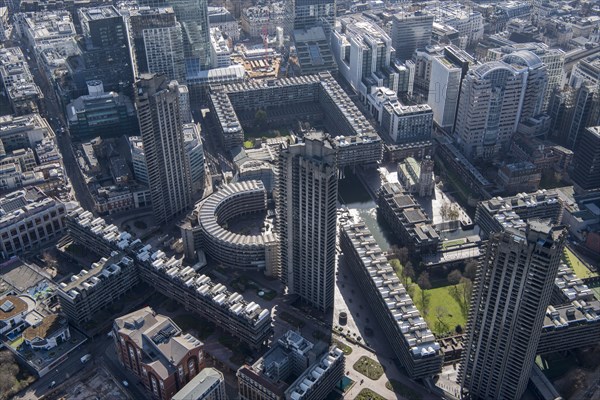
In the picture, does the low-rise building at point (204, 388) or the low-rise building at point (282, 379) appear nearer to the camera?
the low-rise building at point (204, 388)

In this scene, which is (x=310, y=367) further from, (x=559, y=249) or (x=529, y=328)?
(x=559, y=249)

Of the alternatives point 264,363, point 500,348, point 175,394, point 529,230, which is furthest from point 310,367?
point 529,230

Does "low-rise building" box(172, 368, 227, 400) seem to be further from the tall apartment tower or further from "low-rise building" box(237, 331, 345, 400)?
the tall apartment tower

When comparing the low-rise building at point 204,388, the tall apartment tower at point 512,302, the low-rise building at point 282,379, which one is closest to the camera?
the tall apartment tower at point 512,302

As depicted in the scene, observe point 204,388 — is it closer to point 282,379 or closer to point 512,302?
point 282,379

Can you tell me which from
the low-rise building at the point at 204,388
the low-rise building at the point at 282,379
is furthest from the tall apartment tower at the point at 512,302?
the low-rise building at the point at 204,388

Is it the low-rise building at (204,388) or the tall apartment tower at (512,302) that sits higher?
the tall apartment tower at (512,302)

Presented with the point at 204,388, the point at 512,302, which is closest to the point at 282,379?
the point at 204,388

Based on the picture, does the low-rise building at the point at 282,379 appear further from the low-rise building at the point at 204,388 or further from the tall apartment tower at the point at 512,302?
the tall apartment tower at the point at 512,302
